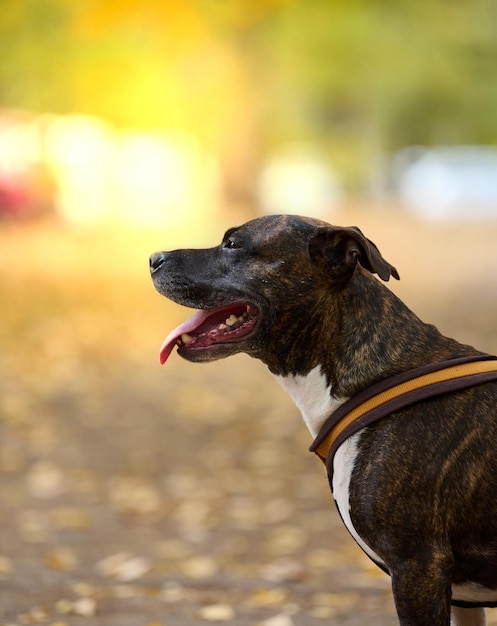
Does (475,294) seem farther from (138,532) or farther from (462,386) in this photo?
(462,386)

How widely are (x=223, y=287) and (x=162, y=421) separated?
644 centimetres

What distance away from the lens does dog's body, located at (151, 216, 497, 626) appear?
3.33 metres

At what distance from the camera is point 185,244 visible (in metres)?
20.6

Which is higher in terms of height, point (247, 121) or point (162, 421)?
point (247, 121)

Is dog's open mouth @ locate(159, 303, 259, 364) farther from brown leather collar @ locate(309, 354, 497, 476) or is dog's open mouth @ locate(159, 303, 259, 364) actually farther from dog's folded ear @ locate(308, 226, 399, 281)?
brown leather collar @ locate(309, 354, 497, 476)

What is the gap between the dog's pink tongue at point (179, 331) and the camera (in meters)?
3.73

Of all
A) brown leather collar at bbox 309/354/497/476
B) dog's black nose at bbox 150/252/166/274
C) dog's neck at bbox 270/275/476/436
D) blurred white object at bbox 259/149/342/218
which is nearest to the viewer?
brown leather collar at bbox 309/354/497/476

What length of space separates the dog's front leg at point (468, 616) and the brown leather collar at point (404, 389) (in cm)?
70

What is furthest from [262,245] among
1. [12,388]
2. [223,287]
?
[12,388]

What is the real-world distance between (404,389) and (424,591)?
23.3 inches

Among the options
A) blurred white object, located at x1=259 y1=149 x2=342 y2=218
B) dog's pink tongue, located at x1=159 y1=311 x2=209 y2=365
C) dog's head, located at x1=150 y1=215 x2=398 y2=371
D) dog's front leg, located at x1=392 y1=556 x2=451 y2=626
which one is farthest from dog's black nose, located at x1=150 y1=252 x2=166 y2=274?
blurred white object, located at x1=259 y1=149 x2=342 y2=218

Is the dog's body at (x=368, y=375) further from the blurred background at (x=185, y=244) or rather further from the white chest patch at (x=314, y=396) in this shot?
the blurred background at (x=185, y=244)

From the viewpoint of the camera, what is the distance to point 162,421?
1004cm

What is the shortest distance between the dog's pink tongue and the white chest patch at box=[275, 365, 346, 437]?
34 centimetres
